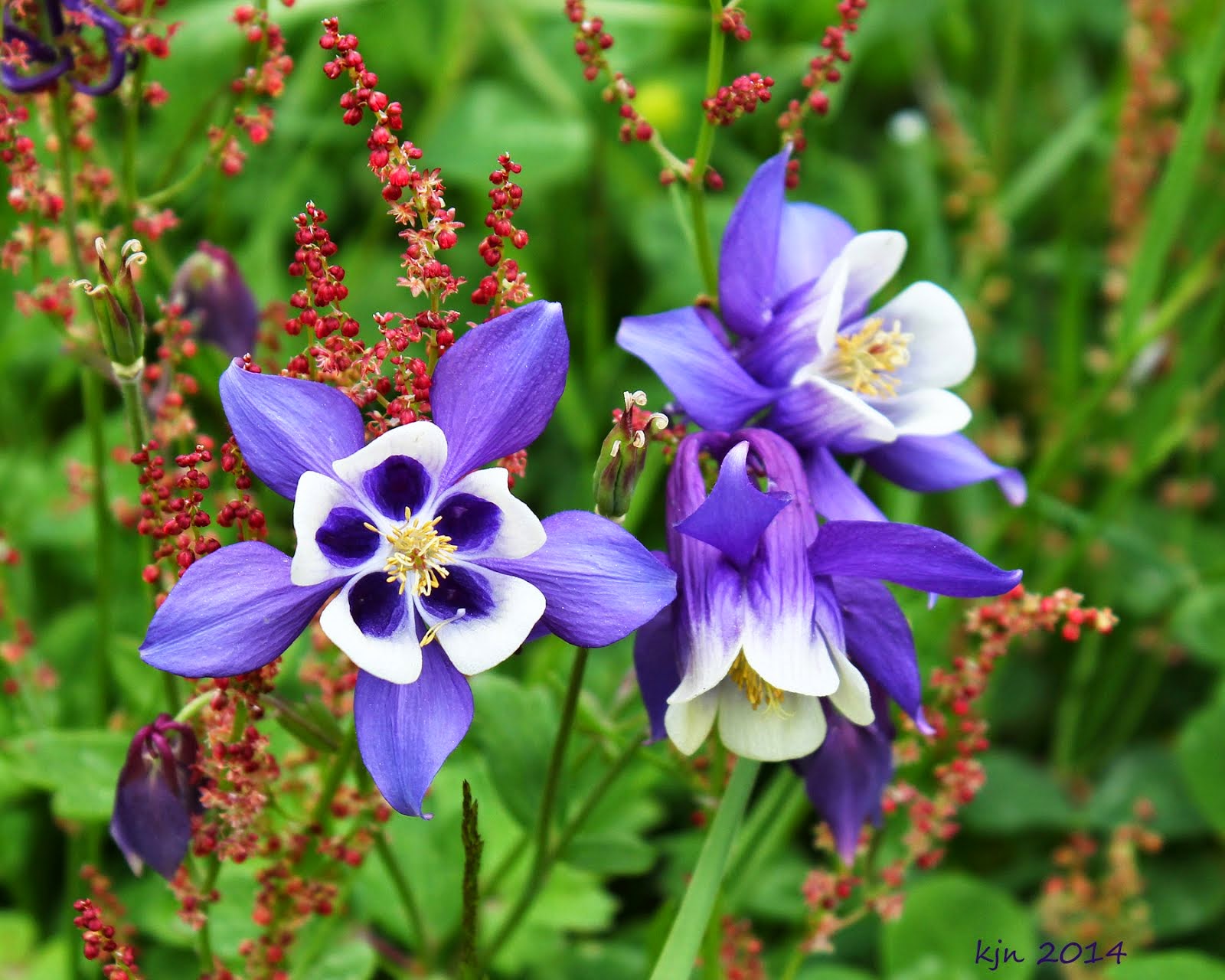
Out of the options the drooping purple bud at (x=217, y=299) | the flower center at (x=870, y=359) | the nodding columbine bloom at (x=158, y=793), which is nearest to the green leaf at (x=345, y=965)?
the nodding columbine bloom at (x=158, y=793)

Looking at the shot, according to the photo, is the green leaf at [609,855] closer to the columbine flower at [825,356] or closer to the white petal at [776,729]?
the white petal at [776,729]

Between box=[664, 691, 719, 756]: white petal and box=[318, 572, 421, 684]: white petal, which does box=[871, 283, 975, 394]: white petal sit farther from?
box=[318, 572, 421, 684]: white petal

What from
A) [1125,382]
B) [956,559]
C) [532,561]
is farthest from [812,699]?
[1125,382]

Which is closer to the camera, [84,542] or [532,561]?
[532,561]

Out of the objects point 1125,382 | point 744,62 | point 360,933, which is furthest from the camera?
point 744,62

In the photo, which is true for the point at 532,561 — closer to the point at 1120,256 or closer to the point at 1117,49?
the point at 1120,256

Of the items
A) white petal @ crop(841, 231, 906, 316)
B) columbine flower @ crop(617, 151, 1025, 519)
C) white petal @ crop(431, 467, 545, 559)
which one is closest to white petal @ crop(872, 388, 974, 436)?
columbine flower @ crop(617, 151, 1025, 519)
